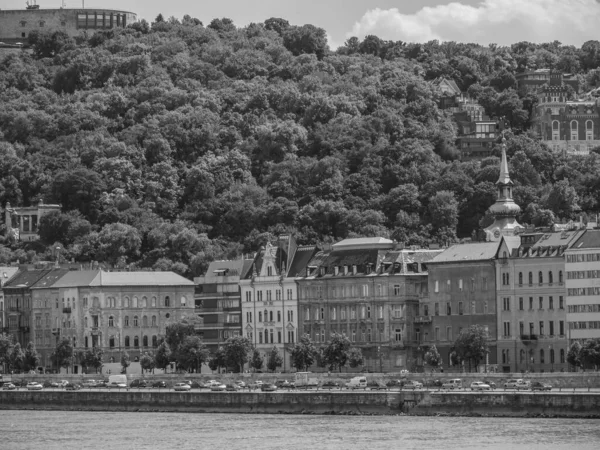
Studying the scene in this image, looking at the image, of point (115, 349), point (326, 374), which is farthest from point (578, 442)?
point (115, 349)

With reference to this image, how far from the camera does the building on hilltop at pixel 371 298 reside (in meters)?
129

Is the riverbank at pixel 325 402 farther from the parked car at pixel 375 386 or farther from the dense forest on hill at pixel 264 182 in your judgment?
the dense forest on hill at pixel 264 182

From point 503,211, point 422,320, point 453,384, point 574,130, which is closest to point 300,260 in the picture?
point 422,320

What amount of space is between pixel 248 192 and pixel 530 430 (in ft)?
274

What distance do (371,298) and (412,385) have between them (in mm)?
19699

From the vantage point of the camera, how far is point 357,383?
11506 cm

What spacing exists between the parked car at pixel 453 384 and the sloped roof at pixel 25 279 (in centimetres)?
4630

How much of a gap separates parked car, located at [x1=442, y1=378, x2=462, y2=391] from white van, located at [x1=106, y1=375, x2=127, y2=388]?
2041 centimetres

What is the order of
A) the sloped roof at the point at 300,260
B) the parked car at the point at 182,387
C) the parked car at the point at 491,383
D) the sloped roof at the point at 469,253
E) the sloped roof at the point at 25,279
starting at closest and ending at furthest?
the parked car at the point at 491,383 < the parked car at the point at 182,387 < the sloped roof at the point at 469,253 < the sloped roof at the point at 300,260 < the sloped roof at the point at 25,279

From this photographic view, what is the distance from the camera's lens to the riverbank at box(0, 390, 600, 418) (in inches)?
A: 3917

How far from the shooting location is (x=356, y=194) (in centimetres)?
17712

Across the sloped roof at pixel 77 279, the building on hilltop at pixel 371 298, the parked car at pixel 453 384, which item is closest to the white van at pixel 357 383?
the parked car at pixel 453 384

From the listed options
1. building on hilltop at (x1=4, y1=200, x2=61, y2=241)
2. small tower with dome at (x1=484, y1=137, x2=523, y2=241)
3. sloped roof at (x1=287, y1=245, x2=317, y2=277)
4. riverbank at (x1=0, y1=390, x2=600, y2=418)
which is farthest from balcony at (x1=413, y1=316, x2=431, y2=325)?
building on hilltop at (x1=4, y1=200, x2=61, y2=241)

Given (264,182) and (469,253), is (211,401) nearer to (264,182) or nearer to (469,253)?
(469,253)
